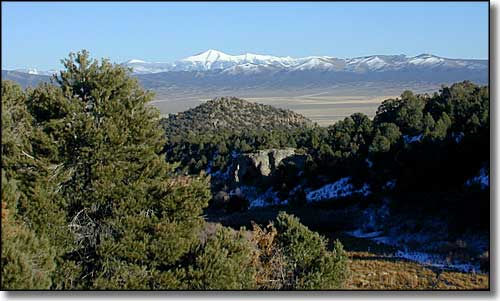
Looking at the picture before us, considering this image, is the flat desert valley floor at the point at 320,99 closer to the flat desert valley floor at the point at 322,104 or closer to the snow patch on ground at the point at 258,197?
the flat desert valley floor at the point at 322,104

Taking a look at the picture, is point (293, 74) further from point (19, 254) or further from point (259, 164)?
point (259, 164)

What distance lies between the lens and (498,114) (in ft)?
17.9

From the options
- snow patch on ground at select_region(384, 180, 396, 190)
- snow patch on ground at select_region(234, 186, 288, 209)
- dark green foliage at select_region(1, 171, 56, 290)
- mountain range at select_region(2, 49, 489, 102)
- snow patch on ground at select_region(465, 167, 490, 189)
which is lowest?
snow patch on ground at select_region(234, 186, 288, 209)

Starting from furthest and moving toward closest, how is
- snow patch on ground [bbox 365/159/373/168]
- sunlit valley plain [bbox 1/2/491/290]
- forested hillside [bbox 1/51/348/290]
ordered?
snow patch on ground [bbox 365/159/373/168], forested hillside [bbox 1/51/348/290], sunlit valley plain [bbox 1/2/491/290]

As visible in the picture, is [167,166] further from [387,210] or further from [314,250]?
[387,210]

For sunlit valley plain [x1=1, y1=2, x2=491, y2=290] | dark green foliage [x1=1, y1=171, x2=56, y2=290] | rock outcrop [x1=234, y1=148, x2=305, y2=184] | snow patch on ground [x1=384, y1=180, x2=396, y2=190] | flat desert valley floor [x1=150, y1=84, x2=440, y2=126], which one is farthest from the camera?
rock outcrop [x1=234, y1=148, x2=305, y2=184]

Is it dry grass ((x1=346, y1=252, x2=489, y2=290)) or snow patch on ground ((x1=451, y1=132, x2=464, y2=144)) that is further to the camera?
snow patch on ground ((x1=451, y1=132, x2=464, y2=144))

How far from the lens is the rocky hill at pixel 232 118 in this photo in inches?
1673

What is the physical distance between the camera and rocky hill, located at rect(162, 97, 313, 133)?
42500 millimetres

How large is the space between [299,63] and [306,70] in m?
0.79

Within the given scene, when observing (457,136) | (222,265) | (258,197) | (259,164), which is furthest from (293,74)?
(259,164)

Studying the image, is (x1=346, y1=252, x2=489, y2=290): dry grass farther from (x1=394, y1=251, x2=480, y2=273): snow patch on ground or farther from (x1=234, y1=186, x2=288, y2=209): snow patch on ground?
(x1=234, y1=186, x2=288, y2=209): snow patch on ground

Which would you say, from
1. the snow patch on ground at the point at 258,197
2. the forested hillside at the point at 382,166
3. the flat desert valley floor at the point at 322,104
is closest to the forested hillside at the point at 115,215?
the flat desert valley floor at the point at 322,104

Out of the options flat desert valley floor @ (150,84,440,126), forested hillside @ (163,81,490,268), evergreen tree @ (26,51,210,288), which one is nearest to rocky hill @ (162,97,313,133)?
forested hillside @ (163,81,490,268)
